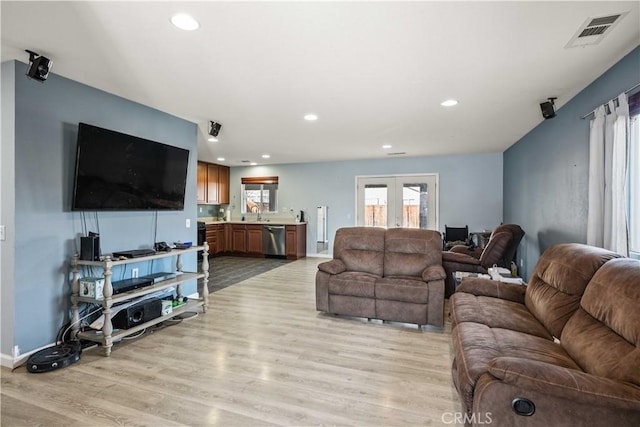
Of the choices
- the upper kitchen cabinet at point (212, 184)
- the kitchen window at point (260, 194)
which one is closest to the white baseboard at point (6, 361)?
the upper kitchen cabinet at point (212, 184)

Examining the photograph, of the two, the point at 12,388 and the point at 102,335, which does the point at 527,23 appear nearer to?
the point at 102,335

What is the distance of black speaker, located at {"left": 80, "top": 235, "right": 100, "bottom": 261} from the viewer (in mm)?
2820

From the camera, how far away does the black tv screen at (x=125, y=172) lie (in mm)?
2855

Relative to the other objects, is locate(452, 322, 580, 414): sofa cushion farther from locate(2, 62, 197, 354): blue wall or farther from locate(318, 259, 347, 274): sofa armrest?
locate(2, 62, 197, 354): blue wall

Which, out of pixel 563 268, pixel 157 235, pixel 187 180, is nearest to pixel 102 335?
pixel 157 235

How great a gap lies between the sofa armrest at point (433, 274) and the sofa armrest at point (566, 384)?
6.70 feet

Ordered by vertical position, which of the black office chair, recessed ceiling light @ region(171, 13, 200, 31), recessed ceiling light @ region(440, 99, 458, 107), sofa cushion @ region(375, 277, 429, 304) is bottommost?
sofa cushion @ region(375, 277, 429, 304)

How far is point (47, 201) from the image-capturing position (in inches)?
107

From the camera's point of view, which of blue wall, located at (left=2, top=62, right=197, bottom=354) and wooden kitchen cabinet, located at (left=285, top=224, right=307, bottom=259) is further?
wooden kitchen cabinet, located at (left=285, top=224, right=307, bottom=259)

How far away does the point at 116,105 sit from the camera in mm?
3305

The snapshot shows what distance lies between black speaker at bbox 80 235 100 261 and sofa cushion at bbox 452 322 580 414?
3.03m

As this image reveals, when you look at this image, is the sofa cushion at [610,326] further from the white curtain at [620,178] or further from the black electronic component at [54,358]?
the black electronic component at [54,358]

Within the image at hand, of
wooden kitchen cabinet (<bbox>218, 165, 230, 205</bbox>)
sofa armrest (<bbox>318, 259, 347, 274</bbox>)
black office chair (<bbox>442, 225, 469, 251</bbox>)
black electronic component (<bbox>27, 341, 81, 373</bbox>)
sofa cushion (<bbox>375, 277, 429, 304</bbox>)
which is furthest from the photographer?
wooden kitchen cabinet (<bbox>218, 165, 230, 205</bbox>)

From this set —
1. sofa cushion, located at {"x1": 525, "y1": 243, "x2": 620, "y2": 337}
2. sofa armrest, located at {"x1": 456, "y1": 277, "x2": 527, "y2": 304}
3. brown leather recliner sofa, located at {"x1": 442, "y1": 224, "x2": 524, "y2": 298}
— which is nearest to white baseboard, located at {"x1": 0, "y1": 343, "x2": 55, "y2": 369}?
sofa armrest, located at {"x1": 456, "y1": 277, "x2": 527, "y2": 304}
